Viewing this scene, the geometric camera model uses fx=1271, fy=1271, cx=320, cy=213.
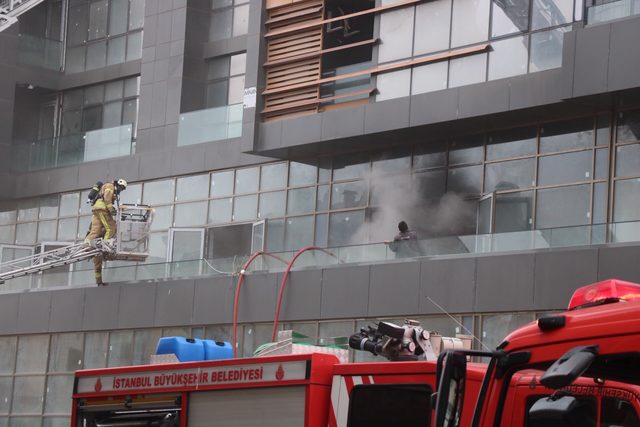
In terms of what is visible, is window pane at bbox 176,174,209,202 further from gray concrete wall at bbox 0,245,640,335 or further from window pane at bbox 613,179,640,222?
window pane at bbox 613,179,640,222

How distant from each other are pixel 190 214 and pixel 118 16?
8491mm

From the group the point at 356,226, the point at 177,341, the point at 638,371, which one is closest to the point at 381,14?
the point at 356,226

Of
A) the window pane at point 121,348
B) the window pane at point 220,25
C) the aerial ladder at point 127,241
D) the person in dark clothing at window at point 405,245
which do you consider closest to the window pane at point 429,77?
the person in dark clothing at window at point 405,245

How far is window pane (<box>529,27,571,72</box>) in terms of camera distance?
2427cm

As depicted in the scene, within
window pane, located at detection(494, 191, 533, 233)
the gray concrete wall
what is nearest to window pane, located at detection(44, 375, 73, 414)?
the gray concrete wall

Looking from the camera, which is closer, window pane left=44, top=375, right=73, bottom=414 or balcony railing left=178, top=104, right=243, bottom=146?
balcony railing left=178, top=104, right=243, bottom=146

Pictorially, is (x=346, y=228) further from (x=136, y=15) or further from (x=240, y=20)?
(x=136, y=15)

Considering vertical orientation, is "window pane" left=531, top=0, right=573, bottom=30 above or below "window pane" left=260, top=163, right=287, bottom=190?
above

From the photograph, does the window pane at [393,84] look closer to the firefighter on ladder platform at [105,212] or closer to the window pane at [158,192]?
the firefighter on ladder platform at [105,212]

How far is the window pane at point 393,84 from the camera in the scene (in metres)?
27.1

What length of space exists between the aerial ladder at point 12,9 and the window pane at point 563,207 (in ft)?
59.6

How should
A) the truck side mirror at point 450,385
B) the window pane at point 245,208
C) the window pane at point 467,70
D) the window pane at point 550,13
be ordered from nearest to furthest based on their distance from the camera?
the truck side mirror at point 450,385 < the window pane at point 550,13 < the window pane at point 467,70 < the window pane at point 245,208

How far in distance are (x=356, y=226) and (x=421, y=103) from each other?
3855 mm

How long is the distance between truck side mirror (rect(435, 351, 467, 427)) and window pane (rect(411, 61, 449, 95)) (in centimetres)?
1957
